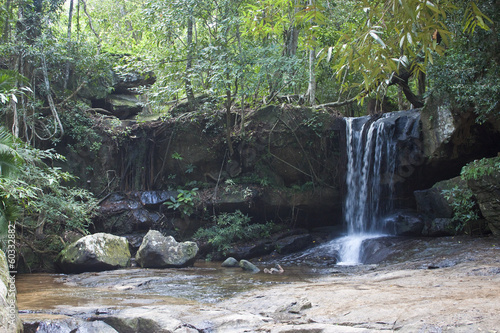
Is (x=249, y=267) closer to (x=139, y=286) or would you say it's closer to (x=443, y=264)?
(x=139, y=286)

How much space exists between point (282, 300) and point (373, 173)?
8.44 metres

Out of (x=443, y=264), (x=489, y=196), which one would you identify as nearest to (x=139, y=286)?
(x=443, y=264)

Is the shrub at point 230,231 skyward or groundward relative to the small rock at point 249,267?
skyward

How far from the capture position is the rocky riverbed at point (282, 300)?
11.9 ft

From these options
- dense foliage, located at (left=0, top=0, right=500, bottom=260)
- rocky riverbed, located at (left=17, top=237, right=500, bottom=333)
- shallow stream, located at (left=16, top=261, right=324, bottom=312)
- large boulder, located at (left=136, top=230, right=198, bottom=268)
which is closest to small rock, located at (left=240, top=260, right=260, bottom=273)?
shallow stream, located at (left=16, top=261, right=324, bottom=312)

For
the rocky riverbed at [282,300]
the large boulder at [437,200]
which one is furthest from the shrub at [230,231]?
the large boulder at [437,200]

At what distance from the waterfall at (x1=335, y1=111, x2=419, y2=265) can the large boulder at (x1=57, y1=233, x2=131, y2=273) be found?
20.1ft

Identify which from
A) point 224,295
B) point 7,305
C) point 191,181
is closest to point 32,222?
point 191,181

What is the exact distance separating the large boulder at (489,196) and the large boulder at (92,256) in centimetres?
814

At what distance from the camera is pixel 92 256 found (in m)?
9.26

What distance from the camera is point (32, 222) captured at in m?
10.4

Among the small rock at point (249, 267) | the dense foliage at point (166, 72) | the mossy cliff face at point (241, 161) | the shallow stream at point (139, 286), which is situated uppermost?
the dense foliage at point (166, 72)

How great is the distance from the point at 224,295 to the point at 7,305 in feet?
10.6

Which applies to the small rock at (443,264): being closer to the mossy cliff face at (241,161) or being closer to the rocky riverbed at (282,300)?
the rocky riverbed at (282,300)
